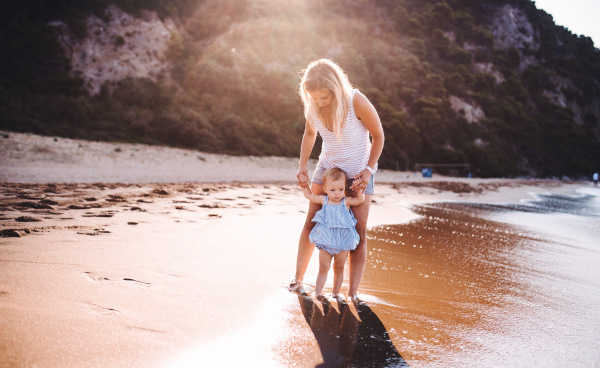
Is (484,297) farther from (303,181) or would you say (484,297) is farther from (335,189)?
(303,181)

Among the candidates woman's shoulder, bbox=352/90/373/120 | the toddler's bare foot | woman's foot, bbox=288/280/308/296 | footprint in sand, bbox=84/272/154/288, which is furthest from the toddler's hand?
footprint in sand, bbox=84/272/154/288

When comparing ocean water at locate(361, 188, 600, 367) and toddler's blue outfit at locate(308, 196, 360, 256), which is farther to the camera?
toddler's blue outfit at locate(308, 196, 360, 256)

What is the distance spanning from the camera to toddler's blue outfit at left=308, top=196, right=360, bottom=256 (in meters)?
2.41

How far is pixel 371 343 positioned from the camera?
1875 mm

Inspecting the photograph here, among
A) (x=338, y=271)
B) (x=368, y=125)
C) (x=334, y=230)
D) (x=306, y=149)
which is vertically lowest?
(x=338, y=271)

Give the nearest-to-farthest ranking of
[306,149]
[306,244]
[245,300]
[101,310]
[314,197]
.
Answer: [101,310]
[245,300]
[314,197]
[306,244]
[306,149]

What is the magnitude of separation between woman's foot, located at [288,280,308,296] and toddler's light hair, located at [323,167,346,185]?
2.44 feet

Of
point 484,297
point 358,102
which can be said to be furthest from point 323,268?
point 484,297

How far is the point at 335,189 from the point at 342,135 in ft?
1.19

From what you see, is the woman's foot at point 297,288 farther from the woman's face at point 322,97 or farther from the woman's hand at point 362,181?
the woman's face at point 322,97

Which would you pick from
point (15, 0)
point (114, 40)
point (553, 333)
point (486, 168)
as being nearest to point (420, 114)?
point (486, 168)

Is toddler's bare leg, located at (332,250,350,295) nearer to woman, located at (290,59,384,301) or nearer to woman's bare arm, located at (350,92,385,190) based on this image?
woman, located at (290,59,384,301)

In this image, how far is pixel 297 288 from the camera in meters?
2.57

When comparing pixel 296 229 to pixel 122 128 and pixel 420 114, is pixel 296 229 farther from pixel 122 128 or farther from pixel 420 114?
pixel 420 114
